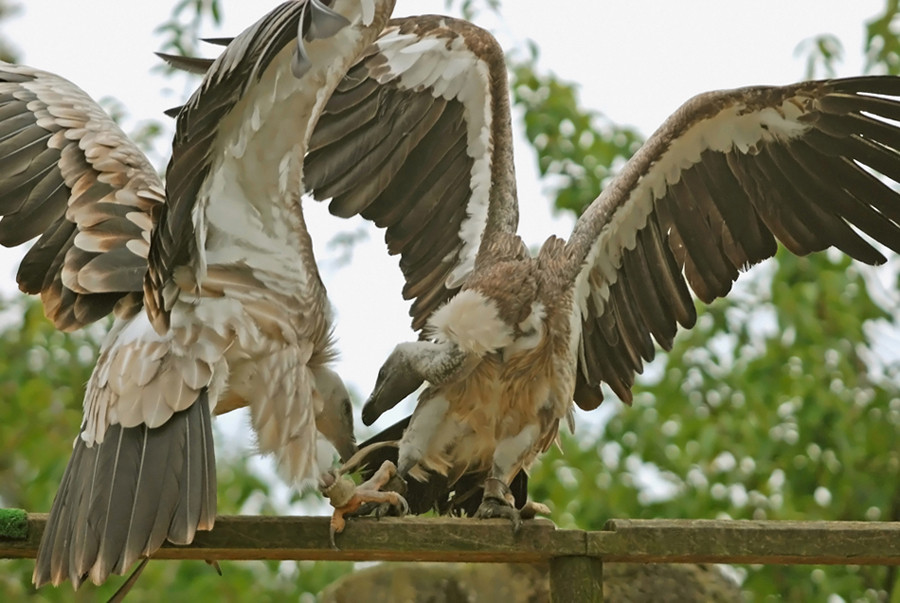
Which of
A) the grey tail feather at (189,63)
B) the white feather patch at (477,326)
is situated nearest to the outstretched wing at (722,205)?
the white feather patch at (477,326)

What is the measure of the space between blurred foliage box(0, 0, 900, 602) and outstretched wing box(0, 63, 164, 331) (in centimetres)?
201

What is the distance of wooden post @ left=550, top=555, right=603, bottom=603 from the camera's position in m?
2.84

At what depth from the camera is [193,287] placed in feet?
9.90

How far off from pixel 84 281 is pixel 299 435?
71 cm

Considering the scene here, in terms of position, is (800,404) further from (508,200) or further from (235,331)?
(235,331)

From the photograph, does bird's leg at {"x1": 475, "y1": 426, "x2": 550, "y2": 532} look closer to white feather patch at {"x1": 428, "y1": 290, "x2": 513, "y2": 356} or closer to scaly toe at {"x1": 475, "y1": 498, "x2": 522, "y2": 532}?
scaly toe at {"x1": 475, "y1": 498, "x2": 522, "y2": 532}

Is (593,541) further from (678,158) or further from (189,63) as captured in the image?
(189,63)

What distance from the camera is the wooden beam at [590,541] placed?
2795 mm

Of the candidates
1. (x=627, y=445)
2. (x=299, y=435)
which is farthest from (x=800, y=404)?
(x=299, y=435)

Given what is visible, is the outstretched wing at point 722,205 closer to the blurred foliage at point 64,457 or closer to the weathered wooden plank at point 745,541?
the weathered wooden plank at point 745,541

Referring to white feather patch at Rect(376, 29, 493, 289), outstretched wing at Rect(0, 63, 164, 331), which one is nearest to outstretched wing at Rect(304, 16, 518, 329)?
white feather patch at Rect(376, 29, 493, 289)

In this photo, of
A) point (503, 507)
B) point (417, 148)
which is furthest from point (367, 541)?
point (417, 148)

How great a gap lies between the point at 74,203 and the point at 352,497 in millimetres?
1238

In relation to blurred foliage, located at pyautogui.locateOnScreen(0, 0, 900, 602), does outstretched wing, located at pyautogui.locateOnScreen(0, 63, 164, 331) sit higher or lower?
higher
